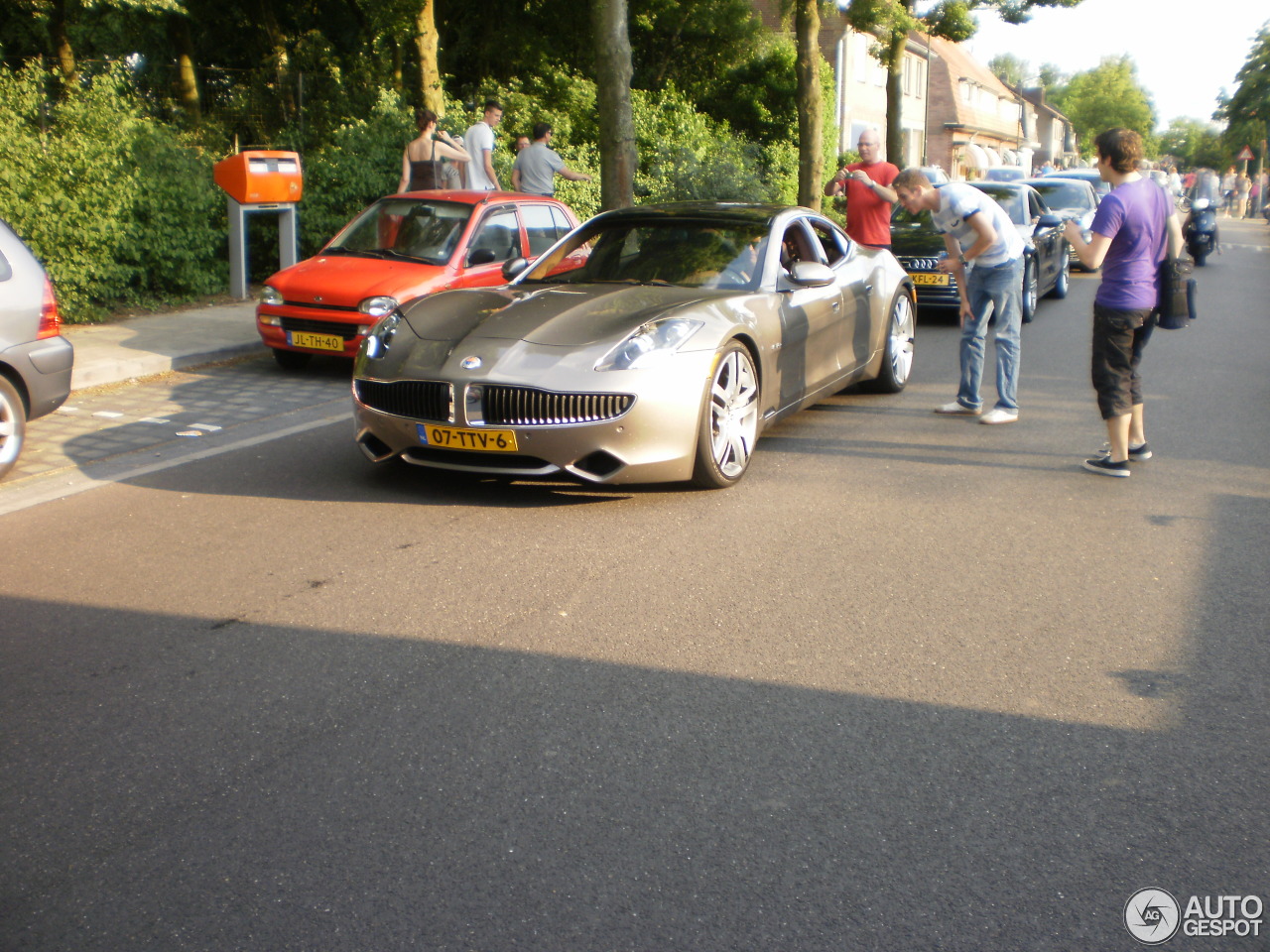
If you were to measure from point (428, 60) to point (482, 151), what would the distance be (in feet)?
18.9

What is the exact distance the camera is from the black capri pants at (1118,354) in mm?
6660

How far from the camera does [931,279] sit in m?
13.9

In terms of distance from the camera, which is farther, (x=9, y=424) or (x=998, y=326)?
(x=998, y=326)

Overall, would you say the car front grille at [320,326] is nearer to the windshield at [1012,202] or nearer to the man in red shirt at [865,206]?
the man in red shirt at [865,206]

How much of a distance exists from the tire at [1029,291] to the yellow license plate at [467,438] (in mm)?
9630

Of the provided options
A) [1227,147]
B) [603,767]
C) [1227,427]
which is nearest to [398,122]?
[1227,427]

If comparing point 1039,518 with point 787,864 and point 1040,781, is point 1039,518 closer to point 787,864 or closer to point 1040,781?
point 1040,781

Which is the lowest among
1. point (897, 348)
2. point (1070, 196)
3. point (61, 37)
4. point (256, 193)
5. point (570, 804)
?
point (570, 804)

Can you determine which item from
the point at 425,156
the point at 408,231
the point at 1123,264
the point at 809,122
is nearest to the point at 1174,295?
the point at 1123,264

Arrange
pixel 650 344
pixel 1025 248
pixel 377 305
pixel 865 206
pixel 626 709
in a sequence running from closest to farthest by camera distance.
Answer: pixel 626 709 → pixel 650 344 → pixel 377 305 → pixel 865 206 → pixel 1025 248

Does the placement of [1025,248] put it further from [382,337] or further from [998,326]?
[382,337]

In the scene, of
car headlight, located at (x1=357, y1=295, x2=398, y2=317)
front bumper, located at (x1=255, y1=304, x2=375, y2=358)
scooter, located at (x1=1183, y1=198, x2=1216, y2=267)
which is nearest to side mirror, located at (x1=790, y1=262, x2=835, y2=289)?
car headlight, located at (x1=357, y1=295, x2=398, y2=317)

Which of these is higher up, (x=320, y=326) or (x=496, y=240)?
(x=496, y=240)

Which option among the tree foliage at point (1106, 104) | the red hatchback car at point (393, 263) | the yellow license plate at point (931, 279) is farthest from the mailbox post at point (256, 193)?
the tree foliage at point (1106, 104)
